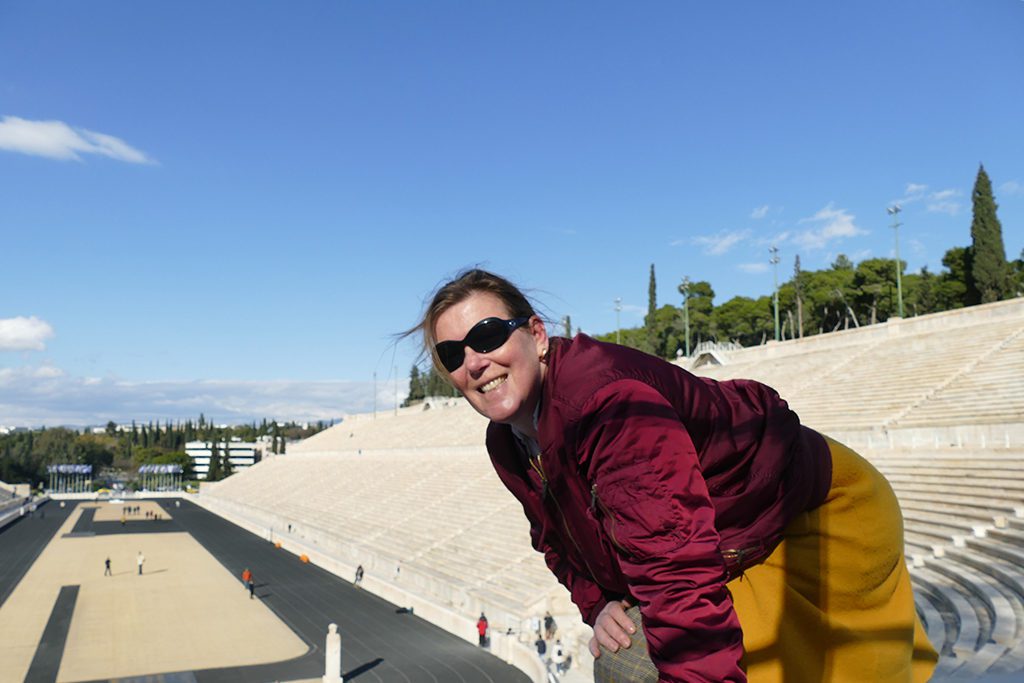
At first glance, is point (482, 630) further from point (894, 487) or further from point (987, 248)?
point (987, 248)

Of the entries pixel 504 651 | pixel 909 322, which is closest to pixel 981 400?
pixel 909 322

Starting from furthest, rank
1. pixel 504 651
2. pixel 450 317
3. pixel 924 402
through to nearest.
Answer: pixel 924 402 → pixel 504 651 → pixel 450 317

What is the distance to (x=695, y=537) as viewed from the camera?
4.08 ft

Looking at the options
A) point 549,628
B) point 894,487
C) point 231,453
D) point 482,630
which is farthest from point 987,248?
point 231,453

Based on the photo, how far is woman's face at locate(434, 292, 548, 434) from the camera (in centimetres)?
165

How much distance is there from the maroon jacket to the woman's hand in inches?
2.5

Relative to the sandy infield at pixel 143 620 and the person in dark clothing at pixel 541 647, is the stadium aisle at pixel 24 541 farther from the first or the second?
the person in dark clothing at pixel 541 647

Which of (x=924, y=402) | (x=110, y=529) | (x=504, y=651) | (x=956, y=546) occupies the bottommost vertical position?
(x=110, y=529)

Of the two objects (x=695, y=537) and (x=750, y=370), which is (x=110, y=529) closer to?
(x=750, y=370)

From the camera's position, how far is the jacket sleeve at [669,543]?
1.23 metres

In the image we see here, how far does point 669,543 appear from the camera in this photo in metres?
1.24

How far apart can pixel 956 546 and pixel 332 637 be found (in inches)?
401

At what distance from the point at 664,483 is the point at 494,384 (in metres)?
0.53

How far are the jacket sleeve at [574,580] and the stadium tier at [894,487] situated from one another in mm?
3446
